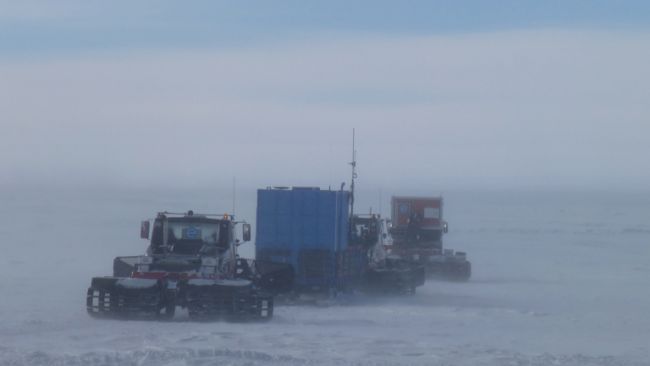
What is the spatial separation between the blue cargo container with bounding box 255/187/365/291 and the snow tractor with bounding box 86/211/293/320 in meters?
1.51

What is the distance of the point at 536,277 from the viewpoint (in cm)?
3453

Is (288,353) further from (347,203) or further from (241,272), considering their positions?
(347,203)

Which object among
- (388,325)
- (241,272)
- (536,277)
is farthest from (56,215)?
(388,325)

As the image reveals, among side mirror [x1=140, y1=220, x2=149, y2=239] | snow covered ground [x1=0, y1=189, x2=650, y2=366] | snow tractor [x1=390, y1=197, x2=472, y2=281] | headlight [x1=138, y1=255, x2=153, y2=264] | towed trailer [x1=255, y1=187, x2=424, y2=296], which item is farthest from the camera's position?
snow tractor [x1=390, y1=197, x2=472, y2=281]

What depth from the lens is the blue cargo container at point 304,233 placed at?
2595 cm

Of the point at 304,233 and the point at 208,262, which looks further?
the point at 304,233

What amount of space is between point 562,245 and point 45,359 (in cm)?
4526

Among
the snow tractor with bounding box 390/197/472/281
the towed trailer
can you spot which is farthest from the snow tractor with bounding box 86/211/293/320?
the snow tractor with bounding box 390/197/472/281

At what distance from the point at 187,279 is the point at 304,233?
19.5 ft

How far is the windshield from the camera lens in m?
22.9

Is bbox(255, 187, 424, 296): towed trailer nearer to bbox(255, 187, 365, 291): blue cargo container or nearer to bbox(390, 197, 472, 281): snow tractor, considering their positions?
bbox(255, 187, 365, 291): blue cargo container

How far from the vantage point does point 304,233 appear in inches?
1028

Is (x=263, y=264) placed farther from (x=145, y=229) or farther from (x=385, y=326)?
(x=385, y=326)

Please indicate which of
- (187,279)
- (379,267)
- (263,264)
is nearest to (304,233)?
(263,264)
